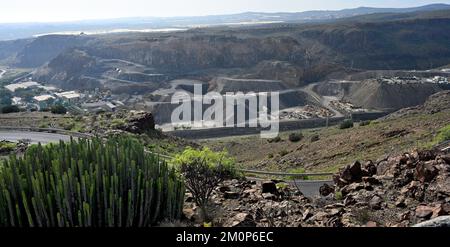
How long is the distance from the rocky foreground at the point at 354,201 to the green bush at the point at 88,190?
1.31 m

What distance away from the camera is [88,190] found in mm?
10930

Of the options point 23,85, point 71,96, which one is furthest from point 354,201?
point 23,85

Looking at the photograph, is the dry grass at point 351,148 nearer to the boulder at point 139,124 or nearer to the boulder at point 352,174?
the boulder at point 139,124

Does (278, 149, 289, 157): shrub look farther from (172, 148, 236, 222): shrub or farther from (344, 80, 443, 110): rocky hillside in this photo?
(344, 80, 443, 110): rocky hillside

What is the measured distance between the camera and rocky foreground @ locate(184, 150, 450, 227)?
38.5ft

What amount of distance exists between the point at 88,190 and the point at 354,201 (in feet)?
25.6

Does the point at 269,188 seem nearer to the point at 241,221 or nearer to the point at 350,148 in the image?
the point at 241,221

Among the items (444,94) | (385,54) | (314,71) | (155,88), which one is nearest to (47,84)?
(155,88)

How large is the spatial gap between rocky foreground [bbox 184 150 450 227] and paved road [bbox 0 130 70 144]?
802 inches

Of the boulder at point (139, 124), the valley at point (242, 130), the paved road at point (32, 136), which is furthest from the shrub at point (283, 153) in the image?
the paved road at point (32, 136)

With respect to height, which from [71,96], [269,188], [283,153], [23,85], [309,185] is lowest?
[71,96]

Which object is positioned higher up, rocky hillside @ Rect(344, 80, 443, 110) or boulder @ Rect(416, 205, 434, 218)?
boulder @ Rect(416, 205, 434, 218)

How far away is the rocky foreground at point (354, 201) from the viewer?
11.7 metres

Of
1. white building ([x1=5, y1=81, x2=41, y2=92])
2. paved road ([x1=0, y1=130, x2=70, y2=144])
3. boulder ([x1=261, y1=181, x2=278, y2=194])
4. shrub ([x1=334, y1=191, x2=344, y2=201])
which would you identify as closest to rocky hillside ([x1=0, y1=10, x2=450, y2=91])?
white building ([x1=5, y1=81, x2=41, y2=92])
